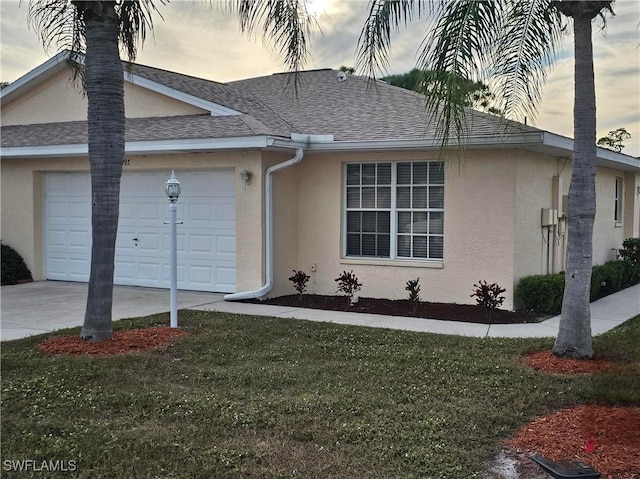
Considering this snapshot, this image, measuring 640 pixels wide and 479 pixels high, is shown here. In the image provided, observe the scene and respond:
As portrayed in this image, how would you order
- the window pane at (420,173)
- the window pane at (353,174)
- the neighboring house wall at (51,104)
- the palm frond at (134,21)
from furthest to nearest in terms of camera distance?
1. the neighboring house wall at (51,104)
2. the window pane at (353,174)
3. the window pane at (420,173)
4. the palm frond at (134,21)

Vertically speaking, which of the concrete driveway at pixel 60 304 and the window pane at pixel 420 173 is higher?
the window pane at pixel 420 173

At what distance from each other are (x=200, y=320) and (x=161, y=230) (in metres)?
4.03

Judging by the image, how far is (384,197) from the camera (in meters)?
11.7

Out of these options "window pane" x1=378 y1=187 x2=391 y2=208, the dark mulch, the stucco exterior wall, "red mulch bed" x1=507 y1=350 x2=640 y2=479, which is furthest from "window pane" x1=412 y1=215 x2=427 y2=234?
"red mulch bed" x1=507 y1=350 x2=640 y2=479

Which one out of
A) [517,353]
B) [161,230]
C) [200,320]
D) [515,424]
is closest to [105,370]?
[200,320]

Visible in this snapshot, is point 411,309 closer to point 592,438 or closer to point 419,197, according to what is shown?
point 419,197

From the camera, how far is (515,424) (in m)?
5.22

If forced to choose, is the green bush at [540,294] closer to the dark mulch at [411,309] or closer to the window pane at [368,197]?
the dark mulch at [411,309]

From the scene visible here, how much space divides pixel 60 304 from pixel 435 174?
710cm

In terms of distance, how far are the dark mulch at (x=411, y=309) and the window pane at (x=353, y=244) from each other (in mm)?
906

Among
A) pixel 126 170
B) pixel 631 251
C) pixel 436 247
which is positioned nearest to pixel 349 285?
pixel 436 247

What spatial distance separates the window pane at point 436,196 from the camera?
36.8 ft

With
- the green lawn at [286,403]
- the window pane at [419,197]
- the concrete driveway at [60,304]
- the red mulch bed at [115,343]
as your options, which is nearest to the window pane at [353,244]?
the window pane at [419,197]

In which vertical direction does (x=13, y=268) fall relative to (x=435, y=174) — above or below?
below
